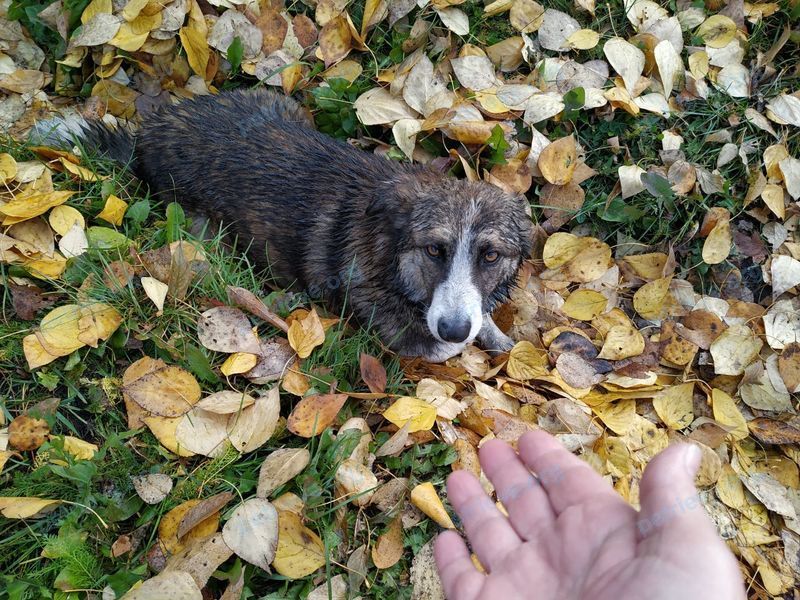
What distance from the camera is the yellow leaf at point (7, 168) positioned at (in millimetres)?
3395

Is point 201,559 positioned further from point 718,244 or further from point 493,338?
point 718,244

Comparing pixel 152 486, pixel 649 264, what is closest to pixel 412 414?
pixel 152 486

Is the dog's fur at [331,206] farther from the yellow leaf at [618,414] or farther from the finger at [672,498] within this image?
the finger at [672,498]

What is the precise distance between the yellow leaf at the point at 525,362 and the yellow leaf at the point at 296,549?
1.54m

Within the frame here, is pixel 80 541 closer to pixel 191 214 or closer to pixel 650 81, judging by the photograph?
pixel 191 214

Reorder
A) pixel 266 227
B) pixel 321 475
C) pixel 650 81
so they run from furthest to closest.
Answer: pixel 650 81 < pixel 266 227 < pixel 321 475

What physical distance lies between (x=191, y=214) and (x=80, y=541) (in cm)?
210

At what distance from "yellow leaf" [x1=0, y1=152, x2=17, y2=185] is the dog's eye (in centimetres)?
231

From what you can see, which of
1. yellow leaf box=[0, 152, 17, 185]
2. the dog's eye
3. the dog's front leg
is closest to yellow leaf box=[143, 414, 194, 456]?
the dog's eye

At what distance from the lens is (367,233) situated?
3.50 m

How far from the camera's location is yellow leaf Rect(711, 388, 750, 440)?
3.33 meters

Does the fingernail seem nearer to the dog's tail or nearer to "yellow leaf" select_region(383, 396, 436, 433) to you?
"yellow leaf" select_region(383, 396, 436, 433)

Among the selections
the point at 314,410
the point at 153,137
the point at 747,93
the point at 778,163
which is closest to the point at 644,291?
the point at 778,163

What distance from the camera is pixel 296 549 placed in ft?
7.95
